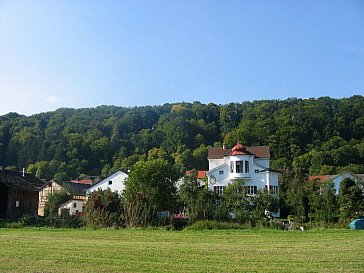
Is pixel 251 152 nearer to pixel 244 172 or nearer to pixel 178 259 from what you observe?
pixel 244 172

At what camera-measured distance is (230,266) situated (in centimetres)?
1105

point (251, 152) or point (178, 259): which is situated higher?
point (251, 152)

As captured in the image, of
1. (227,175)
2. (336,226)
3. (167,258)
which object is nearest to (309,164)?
(227,175)

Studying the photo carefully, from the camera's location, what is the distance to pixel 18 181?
44.3 meters

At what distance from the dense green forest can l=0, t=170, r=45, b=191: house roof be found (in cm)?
4273

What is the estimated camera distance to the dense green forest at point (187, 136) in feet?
295

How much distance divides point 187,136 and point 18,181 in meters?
72.5

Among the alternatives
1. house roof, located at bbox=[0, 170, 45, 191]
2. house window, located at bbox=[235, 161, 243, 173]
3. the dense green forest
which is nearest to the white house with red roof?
house window, located at bbox=[235, 161, 243, 173]

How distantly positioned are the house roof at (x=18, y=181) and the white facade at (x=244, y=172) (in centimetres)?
1976

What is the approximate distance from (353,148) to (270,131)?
17.4 meters

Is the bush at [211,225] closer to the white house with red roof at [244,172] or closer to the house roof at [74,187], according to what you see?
the white house with red roof at [244,172]

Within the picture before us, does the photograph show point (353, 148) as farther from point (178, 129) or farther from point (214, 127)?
point (178, 129)

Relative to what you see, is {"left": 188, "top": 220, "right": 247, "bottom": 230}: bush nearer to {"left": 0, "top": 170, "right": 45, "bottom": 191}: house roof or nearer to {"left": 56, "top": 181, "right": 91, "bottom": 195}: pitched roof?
{"left": 0, "top": 170, "right": 45, "bottom": 191}: house roof

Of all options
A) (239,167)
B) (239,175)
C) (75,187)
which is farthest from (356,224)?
(75,187)
